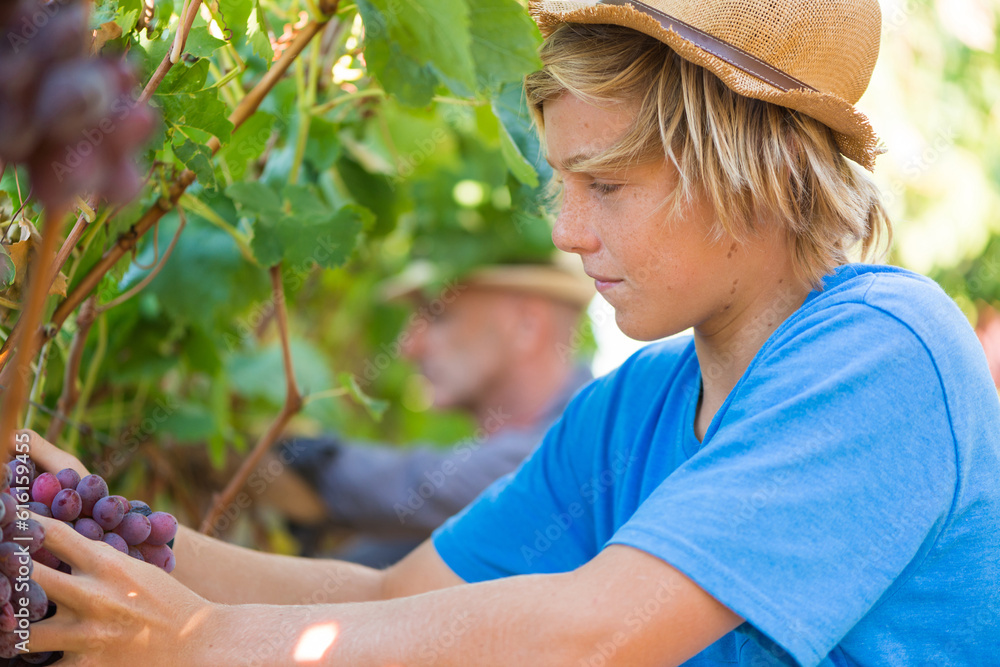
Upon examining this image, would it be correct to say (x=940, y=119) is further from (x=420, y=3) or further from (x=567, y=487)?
(x=420, y=3)

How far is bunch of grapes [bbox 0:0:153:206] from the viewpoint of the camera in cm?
37

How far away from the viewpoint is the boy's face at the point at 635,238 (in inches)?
36.2

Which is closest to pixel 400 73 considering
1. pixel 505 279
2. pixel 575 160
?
pixel 575 160

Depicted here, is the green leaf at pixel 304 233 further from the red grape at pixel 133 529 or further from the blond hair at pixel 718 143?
the red grape at pixel 133 529

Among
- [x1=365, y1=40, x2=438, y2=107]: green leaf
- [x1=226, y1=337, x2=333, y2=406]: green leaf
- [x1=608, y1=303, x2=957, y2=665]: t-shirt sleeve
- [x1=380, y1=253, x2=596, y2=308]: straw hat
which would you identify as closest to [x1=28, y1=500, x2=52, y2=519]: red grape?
[x1=608, y1=303, x2=957, y2=665]: t-shirt sleeve

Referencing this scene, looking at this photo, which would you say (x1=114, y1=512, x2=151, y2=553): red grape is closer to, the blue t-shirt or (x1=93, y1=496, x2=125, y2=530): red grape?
(x1=93, y1=496, x2=125, y2=530): red grape

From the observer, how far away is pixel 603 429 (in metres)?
1.21

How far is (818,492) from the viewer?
70 cm

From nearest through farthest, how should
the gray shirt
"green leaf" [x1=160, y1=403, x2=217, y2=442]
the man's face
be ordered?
"green leaf" [x1=160, y1=403, x2=217, y2=442] < the gray shirt < the man's face

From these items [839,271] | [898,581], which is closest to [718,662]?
[898,581]

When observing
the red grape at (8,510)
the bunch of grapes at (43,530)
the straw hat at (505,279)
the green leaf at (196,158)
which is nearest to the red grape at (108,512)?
the bunch of grapes at (43,530)

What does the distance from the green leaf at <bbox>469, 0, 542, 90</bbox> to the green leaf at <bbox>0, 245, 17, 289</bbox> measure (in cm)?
52

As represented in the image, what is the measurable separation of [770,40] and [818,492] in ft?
1.52

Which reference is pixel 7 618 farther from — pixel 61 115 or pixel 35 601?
pixel 61 115
